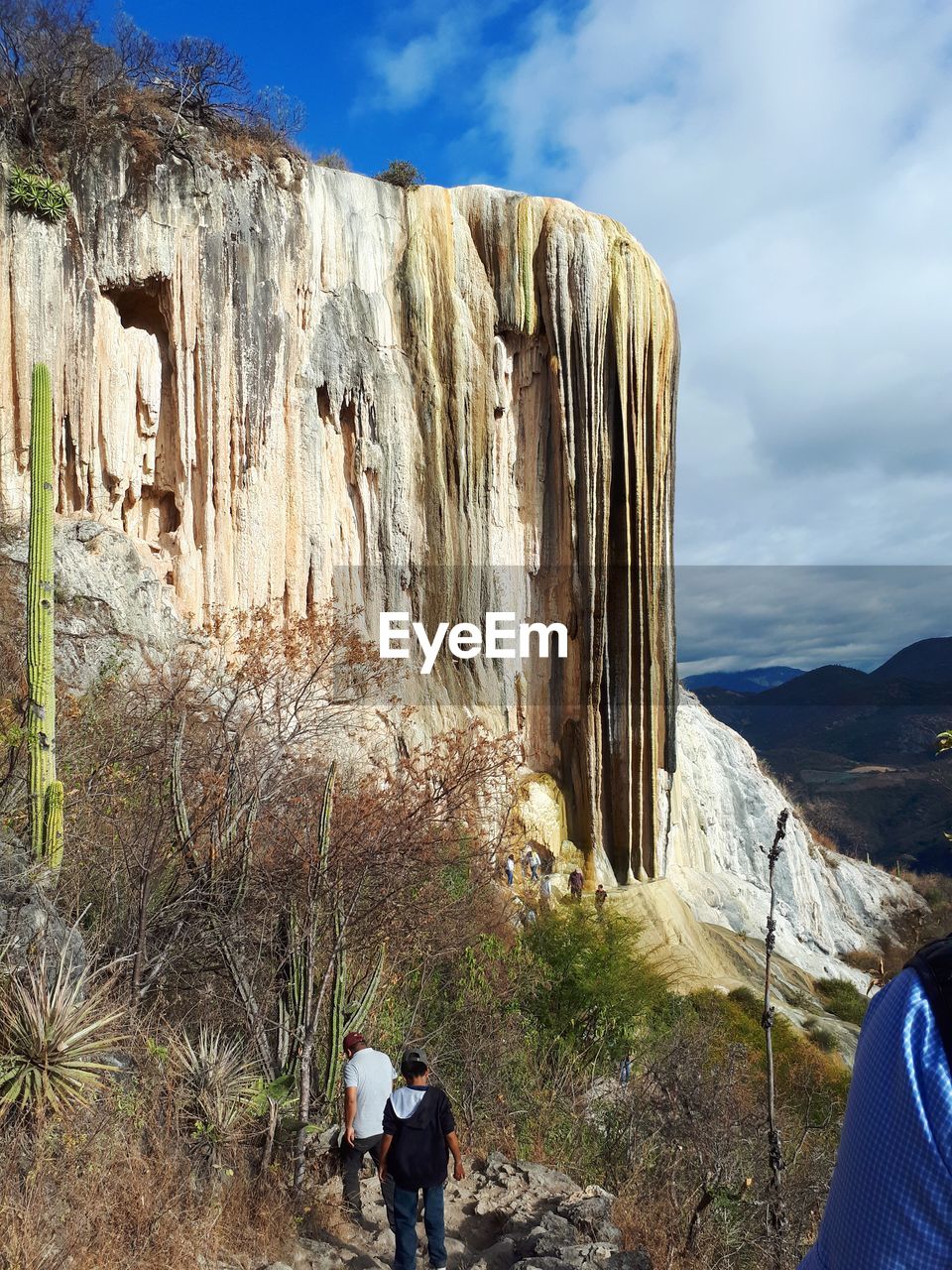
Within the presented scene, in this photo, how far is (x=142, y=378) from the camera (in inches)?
634

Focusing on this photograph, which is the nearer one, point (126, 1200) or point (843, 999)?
point (126, 1200)

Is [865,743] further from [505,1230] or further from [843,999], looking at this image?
[505,1230]

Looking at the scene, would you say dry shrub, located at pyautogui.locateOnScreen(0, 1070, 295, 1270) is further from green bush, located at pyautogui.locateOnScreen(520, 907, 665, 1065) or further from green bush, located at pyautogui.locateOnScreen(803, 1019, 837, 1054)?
green bush, located at pyautogui.locateOnScreen(803, 1019, 837, 1054)

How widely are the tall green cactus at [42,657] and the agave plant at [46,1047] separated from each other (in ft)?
4.95

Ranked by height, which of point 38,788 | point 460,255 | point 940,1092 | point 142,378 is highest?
point 460,255

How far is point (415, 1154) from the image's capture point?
4.94 meters

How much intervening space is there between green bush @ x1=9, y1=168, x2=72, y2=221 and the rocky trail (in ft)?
49.1

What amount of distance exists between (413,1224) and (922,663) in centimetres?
11480

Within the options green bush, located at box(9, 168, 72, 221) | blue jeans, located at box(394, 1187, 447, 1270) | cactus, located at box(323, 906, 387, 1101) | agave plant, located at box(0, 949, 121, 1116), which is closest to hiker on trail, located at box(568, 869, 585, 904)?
cactus, located at box(323, 906, 387, 1101)

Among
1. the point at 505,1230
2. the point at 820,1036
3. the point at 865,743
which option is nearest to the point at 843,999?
the point at 820,1036

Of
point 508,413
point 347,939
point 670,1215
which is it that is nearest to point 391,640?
point 508,413

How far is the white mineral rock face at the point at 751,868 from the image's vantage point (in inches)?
905

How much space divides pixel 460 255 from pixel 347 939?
634 inches

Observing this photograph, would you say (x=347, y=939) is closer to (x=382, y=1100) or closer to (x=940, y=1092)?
(x=382, y=1100)
